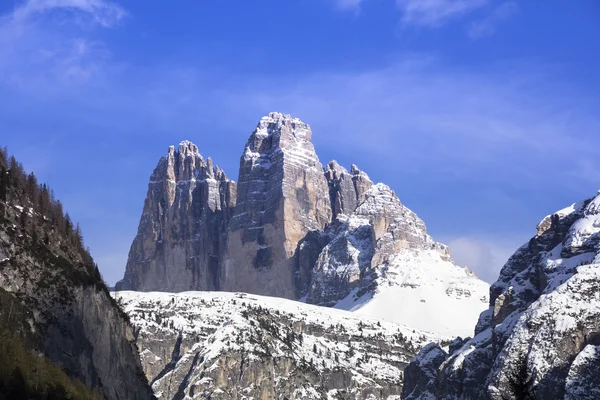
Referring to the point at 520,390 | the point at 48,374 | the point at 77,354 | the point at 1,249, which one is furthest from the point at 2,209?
the point at 520,390

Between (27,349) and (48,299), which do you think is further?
(48,299)

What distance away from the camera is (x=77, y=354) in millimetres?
193750

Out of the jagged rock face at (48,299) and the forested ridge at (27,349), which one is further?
the jagged rock face at (48,299)

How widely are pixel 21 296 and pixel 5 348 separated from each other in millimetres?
21501

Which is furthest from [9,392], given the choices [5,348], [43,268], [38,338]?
[43,268]

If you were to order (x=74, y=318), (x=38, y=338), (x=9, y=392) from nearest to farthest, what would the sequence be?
(x=9, y=392) → (x=38, y=338) → (x=74, y=318)

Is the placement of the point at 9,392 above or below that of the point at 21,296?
below

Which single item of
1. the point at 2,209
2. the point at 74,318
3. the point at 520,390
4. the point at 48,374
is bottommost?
the point at 520,390

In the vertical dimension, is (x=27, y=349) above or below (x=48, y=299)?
below

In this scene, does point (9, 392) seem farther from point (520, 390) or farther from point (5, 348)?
point (520, 390)

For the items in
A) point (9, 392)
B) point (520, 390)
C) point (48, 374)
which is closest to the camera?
point (520, 390)

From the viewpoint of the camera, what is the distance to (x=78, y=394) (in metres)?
171

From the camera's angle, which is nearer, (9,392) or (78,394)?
(9,392)

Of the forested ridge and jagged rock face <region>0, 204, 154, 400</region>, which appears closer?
the forested ridge
